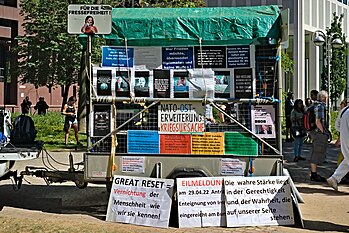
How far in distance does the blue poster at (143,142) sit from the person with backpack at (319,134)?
15.3ft

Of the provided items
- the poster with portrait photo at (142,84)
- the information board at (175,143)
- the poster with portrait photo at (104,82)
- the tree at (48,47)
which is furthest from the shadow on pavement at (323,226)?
the tree at (48,47)

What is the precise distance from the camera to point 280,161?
27.3ft

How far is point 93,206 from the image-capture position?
32.2 feet

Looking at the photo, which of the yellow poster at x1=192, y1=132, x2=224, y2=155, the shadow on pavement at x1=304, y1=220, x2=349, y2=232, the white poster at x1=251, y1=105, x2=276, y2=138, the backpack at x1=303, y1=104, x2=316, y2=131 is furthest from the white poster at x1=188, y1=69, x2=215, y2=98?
the backpack at x1=303, y1=104, x2=316, y2=131

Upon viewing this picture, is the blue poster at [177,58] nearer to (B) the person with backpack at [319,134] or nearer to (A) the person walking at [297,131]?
(B) the person with backpack at [319,134]

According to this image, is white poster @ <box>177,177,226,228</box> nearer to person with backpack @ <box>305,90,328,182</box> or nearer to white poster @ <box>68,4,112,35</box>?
white poster @ <box>68,4,112,35</box>

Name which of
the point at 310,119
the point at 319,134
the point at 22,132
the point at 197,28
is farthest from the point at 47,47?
the point at 197,28

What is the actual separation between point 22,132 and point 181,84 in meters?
2.90

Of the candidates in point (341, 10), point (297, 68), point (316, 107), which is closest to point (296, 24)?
point (297, 68)

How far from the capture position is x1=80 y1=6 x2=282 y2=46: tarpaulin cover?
8328 millimetres

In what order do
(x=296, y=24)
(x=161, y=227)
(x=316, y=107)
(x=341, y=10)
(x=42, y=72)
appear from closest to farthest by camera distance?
(x=161, y=227), (x=316, y=107), (x=42, y=72), (x=296, y=24), (x=341, y=10)

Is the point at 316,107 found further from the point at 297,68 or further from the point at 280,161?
the point at 297,68

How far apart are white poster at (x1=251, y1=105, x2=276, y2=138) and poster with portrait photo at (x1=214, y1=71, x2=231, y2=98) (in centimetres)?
45

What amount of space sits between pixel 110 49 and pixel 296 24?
44.2 metres
